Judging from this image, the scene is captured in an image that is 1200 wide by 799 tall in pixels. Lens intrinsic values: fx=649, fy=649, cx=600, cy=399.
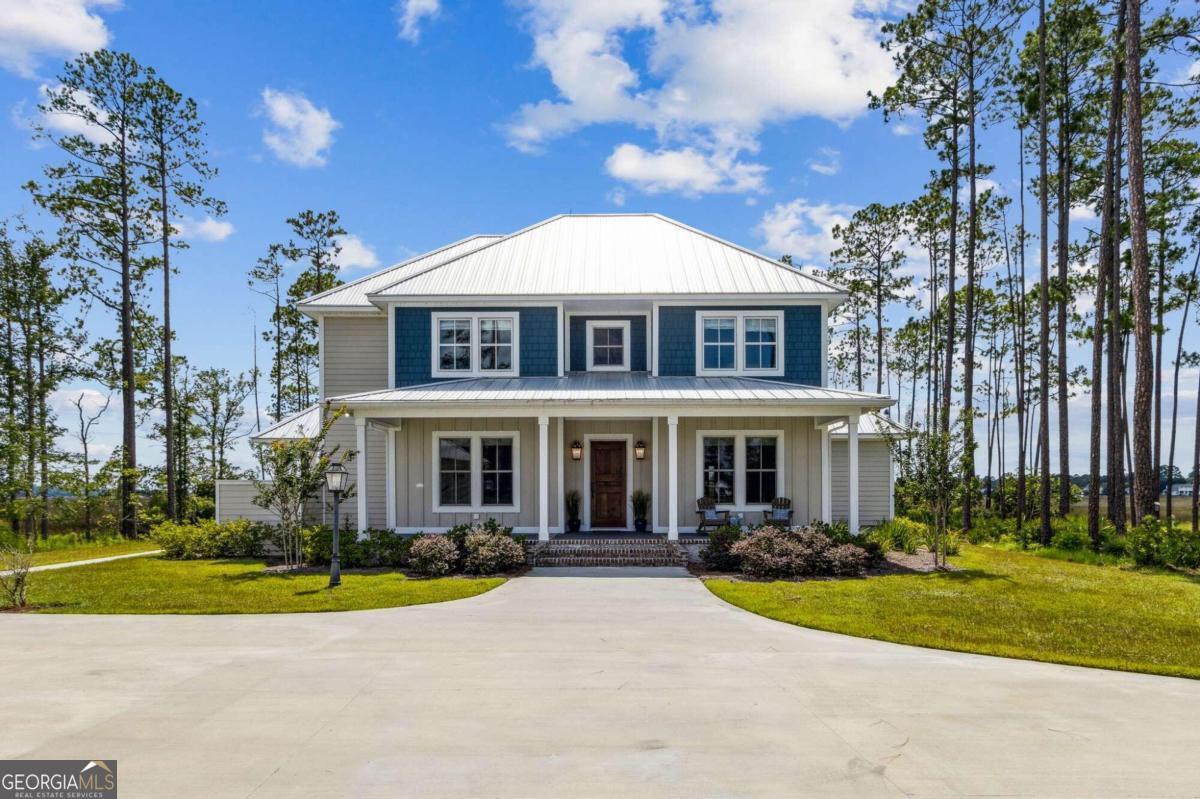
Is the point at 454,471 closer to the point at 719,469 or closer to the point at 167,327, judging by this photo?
the point at 719,469

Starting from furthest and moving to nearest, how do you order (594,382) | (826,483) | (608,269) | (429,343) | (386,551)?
(608,269) → (429,343) → (594,382) → (826,483) → (386,551)

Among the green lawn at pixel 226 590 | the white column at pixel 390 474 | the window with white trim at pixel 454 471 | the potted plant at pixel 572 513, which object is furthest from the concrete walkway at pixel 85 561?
the potted plant at pixel 572 513

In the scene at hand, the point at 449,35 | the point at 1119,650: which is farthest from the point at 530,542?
the point at 449,35

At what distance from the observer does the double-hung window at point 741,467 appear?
16.2 metres

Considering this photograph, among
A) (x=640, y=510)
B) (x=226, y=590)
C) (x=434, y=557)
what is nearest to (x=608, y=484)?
(x=640, y=510)

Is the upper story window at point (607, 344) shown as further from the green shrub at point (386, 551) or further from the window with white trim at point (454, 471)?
the green shrub at point (386, 551)

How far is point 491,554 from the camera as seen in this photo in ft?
42.1

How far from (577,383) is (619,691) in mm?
10257

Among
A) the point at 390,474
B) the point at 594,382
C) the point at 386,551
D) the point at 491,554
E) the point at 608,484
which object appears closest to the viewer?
the point at 491,554

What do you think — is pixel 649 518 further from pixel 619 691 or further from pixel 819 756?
pixel 819 756

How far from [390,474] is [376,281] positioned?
6.40 m

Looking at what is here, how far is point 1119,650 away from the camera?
Result: 7.56 m

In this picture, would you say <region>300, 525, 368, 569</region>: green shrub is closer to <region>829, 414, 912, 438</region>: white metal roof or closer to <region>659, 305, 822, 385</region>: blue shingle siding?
<region>659, 305, 822, 385</region>: blue shingle siding

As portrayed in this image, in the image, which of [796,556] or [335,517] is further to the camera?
[796,556]
